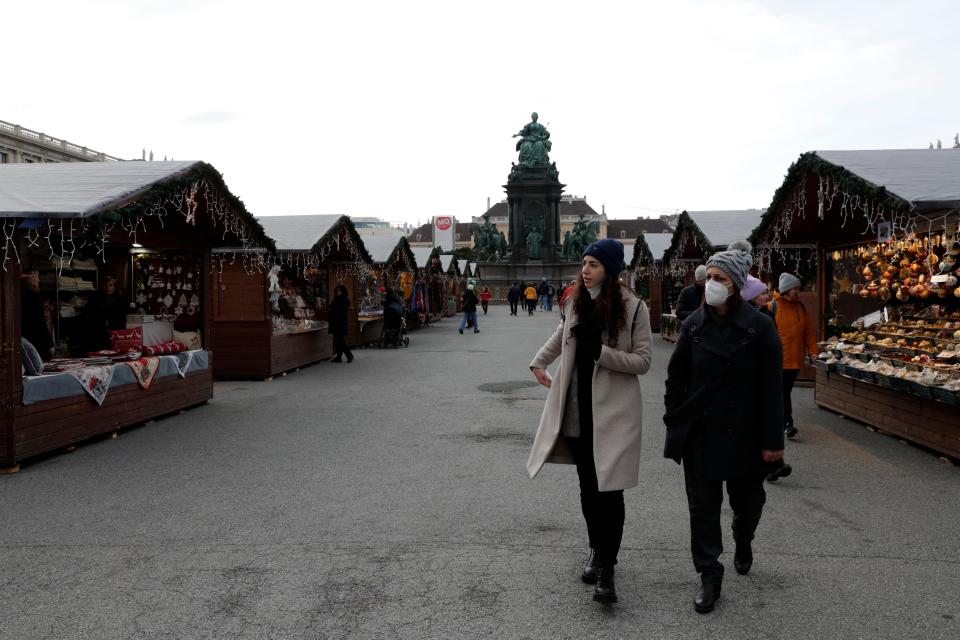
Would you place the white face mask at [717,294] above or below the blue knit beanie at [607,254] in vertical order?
below

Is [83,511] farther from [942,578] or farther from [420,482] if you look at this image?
[942,578]

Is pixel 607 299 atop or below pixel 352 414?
atop

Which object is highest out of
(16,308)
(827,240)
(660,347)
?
(827,240)

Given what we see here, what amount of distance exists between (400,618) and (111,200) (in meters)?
5.54

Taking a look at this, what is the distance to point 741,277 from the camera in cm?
400

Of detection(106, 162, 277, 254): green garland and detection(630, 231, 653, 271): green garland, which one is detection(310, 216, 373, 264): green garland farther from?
detection(630, 231, 653, 271): green garland

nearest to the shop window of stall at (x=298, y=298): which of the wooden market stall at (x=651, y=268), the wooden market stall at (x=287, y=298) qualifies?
the wooden market stall at (x=287, y=298)

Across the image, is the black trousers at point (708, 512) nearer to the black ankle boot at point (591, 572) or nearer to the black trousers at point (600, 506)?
the black trousers at point (600, 506)

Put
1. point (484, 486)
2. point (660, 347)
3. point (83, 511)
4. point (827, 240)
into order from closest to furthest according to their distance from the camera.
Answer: point (83, 511) < point (484, 486) < point (827, 240) < point (660, 347)

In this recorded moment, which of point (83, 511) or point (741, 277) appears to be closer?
point (741, 277)

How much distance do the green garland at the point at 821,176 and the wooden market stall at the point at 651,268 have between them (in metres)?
10.9

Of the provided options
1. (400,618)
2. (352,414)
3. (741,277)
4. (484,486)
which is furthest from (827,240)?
(400,618)

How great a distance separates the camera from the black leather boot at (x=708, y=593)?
3.87 meters

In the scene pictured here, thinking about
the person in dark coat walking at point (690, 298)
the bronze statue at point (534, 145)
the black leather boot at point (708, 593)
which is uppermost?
the bronze statue at point (534, 145)
